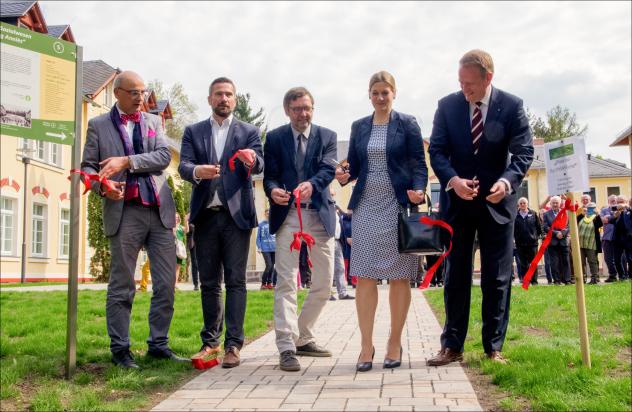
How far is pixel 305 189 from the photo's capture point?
5527mm

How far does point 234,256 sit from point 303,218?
0.67 m

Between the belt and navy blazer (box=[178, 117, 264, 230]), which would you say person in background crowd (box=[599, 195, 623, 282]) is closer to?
the belt

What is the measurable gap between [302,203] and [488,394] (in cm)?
222

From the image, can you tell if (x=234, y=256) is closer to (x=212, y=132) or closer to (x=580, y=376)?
(x=212, y=132)

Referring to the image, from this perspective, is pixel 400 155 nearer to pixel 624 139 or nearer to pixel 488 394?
pixel 488 394

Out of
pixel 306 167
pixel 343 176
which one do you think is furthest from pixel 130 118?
pixel 343 176

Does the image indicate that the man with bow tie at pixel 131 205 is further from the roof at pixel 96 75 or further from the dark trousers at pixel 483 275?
the roof at pixel 96 75

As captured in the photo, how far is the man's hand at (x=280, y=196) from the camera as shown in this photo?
221 inches

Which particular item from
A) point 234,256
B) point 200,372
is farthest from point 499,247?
point 200,372

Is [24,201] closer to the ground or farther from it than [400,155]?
farther from it

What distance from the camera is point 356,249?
5.44 meters

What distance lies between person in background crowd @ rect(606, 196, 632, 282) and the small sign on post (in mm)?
12607

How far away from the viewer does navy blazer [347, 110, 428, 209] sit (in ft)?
17.6

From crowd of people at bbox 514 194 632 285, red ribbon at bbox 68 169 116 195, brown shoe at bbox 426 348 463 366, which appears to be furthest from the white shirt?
crowd of people at bbox 514 194 632 285
